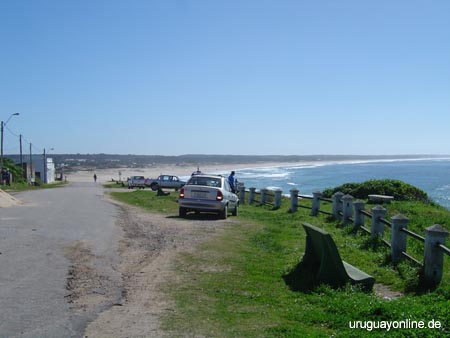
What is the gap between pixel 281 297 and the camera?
23.3 ft

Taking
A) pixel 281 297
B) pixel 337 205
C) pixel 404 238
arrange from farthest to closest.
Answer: pixel 337 205
pixel 404 238
pixel 281 297

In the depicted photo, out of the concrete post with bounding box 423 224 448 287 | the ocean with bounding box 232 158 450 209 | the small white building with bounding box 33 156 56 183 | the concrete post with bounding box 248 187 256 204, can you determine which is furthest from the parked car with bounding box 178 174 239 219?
the small white building with bounding box 33 156 56 183

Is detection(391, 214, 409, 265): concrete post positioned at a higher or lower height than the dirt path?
higher

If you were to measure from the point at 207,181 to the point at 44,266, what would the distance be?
9962 millimetres

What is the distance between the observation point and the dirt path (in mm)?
5707

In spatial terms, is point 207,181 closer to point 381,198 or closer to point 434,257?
point 381,198

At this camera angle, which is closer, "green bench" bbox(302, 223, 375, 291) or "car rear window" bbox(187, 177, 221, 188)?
"green bench" bbox(302, 223, 375, 291)

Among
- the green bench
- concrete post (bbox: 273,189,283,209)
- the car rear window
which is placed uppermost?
the car rear window

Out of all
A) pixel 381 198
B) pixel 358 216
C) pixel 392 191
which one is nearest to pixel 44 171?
pixel 392 191

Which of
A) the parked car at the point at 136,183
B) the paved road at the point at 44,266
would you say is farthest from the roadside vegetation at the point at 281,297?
the parked car at the point at 136,183

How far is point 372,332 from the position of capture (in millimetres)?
5316

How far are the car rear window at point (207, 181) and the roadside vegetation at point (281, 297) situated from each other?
5.95 metres

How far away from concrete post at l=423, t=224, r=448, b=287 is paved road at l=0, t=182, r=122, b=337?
4.78m

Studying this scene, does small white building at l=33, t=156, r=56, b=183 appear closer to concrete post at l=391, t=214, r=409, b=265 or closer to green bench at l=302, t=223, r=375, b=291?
concrete post at l=391, t=214, r=409, b=265
